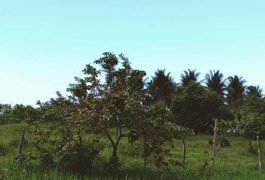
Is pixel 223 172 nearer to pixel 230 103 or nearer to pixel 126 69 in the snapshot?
pixel 126 69

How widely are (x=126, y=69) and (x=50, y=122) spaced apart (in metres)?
2.89

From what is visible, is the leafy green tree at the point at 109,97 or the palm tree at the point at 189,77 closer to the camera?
the leafy green tree at the point at 109,97

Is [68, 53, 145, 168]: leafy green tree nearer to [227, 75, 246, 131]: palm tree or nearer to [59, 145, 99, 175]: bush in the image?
[59, 145, 99, 175]: bush

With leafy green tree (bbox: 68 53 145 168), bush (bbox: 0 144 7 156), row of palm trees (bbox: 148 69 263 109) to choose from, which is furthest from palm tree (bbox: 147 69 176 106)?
leafy green tree (bbox: 68 53 145 168)

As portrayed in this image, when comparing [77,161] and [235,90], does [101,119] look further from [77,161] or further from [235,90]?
[235,90]

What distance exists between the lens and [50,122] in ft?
45.0

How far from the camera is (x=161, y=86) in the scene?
52.3m

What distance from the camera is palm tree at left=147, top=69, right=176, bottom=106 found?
51.4m

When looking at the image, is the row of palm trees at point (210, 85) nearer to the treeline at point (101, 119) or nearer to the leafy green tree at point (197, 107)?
the leafy green tree at point (197, 107)

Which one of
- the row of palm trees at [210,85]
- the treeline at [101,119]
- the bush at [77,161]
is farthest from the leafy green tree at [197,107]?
the bush at [77,161]

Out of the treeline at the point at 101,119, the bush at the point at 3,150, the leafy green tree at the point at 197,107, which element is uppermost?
the leafy green tree at the point at 197,107

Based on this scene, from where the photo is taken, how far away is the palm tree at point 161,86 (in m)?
51.4

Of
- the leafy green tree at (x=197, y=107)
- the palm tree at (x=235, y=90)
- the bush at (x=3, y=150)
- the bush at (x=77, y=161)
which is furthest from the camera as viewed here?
the palm tree at (x=235, y=90)

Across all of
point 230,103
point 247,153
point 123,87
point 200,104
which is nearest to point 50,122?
→ point 123,87
